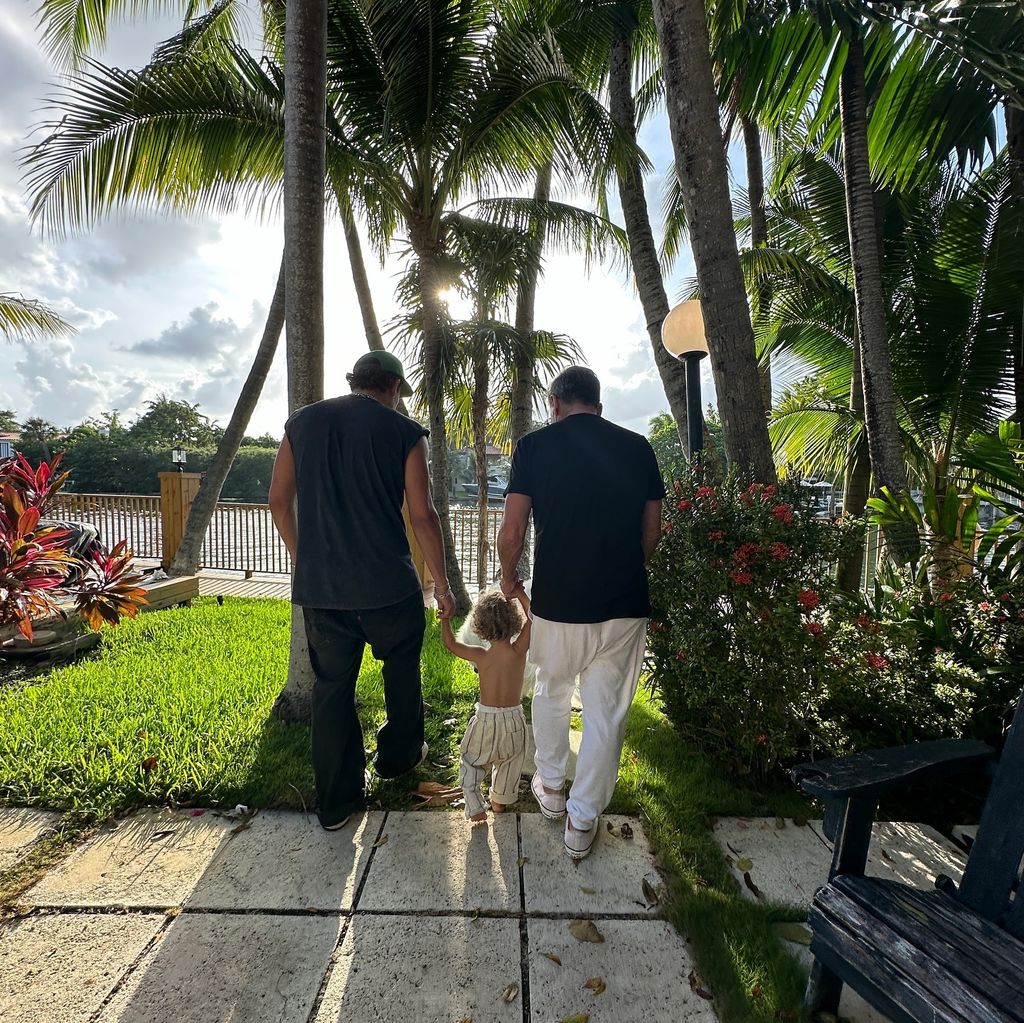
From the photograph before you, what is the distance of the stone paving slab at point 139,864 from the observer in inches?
80.2

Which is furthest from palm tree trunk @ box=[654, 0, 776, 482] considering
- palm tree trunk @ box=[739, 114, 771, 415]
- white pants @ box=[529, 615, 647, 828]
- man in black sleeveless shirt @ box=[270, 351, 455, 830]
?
palm tree trunk @ box=[739, 114, 771, 415]

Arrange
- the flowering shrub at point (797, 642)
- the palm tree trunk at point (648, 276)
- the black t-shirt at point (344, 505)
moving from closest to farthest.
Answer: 1. the black t-shirt at point (344, 505)
2. the flowering shrub at point (797, 642)
3. the palm tree trunk at point (648, 276)

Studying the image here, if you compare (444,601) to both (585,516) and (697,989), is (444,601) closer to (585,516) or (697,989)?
(585,516)

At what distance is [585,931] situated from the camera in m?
1.89

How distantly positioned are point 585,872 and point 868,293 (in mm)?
4959

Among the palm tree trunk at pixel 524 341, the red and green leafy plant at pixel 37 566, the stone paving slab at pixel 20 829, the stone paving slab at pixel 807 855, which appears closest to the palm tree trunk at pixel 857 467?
the palm tree trunk at pixel 524 341

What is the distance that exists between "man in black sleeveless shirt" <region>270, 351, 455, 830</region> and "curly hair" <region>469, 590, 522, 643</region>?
0.53 feet

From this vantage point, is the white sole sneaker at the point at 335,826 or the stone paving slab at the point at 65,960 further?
the white sole sneaker at the point at 335,826

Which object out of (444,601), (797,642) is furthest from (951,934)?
(444,601)

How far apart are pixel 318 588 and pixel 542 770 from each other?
1.29m

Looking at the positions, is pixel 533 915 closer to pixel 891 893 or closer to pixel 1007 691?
pixel 891 893

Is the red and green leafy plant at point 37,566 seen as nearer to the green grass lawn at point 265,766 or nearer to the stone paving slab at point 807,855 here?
the green grass lawn at point 265,766

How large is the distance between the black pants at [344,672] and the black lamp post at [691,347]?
7.77 feet

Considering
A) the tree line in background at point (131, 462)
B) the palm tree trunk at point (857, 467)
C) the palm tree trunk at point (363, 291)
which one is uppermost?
the palm tree trunk at point (363, 291)
